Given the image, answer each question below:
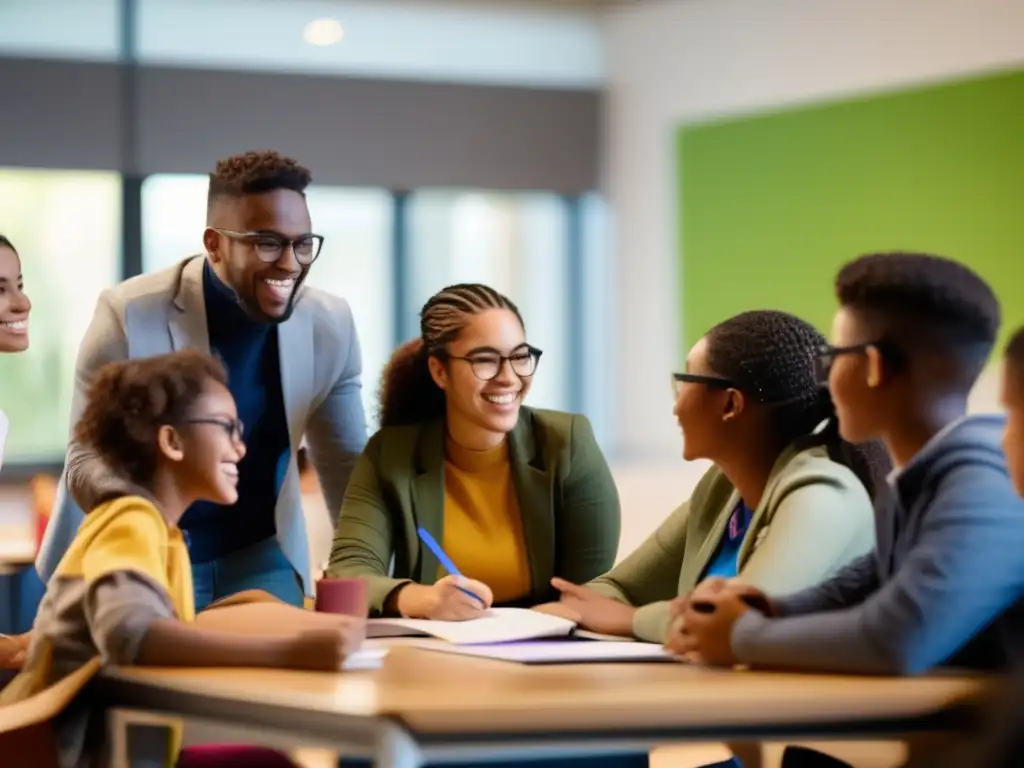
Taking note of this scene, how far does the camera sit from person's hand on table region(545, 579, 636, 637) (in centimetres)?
213

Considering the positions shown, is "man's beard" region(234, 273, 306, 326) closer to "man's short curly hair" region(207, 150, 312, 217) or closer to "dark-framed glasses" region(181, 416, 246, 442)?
"man's short curly hair" region(207, 150, 312, 217)

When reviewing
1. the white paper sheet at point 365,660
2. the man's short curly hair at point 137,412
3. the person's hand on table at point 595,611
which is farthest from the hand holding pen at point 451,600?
the man's short curly hair at point 137,412

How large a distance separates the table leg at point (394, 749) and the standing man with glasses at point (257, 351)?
104 cm

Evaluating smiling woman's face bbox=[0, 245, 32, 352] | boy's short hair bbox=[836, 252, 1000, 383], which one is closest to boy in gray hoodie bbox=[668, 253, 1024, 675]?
boy's short hair bbox=[836, 252, 1000, 383]

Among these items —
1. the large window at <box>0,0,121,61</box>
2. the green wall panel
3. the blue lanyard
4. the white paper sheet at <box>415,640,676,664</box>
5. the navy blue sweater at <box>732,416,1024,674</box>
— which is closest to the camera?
the navy blue sweater at <box>732,416,1024,674</box>

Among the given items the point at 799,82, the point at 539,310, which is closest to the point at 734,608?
the point at 799,82

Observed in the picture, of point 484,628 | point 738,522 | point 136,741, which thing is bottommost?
point 136,741

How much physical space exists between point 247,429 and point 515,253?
5.21m

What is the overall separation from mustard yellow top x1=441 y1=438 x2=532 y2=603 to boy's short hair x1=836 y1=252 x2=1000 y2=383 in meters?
0.87

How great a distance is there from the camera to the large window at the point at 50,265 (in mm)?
5551

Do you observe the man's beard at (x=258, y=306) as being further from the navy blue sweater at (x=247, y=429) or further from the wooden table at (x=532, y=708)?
the wooden table at (x=532, y=708)

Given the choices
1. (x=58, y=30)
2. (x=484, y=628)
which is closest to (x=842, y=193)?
(x=58, y=30)

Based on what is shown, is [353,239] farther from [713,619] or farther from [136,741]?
[713,619]

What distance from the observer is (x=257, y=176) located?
2.47 meters
